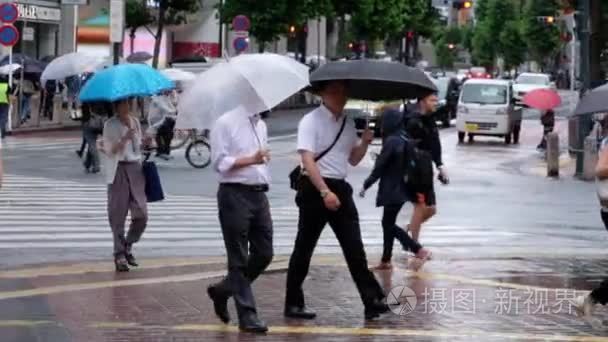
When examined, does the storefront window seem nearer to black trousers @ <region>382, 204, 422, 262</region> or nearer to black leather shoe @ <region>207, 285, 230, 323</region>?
black trousers @ <region>382, 204, 422, 262</region>

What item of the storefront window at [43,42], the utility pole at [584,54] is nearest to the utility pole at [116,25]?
the utility pole at [584,54]

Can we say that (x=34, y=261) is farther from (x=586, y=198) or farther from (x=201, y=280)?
(x=586, y=198)

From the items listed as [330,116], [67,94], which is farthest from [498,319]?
[67,94]

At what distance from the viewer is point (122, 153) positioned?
42.4 feet

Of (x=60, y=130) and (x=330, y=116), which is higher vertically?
(x=330, y=116)

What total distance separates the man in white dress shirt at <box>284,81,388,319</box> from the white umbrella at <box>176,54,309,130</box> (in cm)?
40

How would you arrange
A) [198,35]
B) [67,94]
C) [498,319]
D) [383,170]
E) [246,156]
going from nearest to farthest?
[246,156] → [498,319] → [383,170] → [67,94] → [198,35]

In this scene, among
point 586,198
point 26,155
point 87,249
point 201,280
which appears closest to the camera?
point 201,280

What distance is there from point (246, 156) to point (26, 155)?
21739mm

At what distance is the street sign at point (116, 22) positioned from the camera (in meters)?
40.9

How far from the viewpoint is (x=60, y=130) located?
4228cm

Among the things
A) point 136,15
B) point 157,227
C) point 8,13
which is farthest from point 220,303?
point 136,15

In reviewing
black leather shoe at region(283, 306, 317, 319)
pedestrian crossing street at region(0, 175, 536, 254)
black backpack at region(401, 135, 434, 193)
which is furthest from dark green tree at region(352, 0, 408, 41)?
black leather shoe at region(283, 306, 317, 319)

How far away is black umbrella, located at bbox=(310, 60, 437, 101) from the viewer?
10.3 metres
